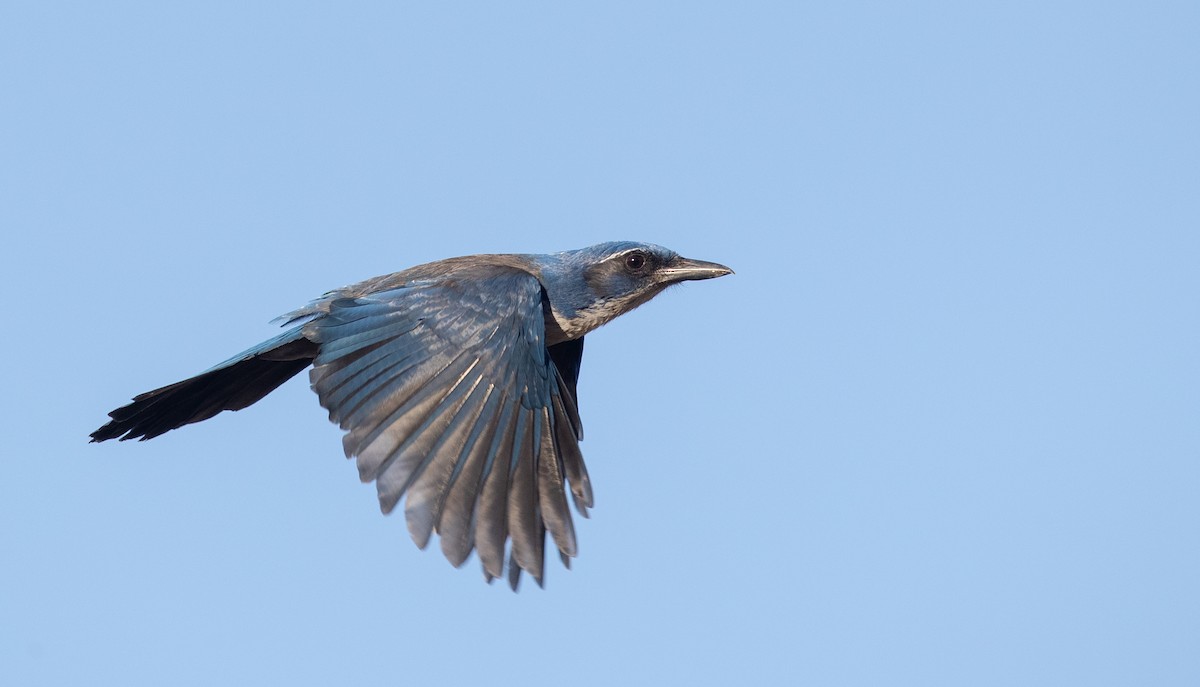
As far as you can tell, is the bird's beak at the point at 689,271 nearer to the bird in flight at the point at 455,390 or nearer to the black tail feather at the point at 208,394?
the bird in flight at the point at 455,390

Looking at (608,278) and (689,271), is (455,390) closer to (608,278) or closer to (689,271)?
(608,278)

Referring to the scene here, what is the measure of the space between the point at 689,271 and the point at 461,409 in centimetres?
384

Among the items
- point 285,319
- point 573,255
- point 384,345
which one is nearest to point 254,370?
point 285,319

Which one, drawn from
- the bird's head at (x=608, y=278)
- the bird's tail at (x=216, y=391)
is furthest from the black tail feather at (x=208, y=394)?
the bird's head at (x=608, y=278)

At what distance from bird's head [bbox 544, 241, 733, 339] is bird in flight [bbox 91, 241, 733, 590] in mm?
13

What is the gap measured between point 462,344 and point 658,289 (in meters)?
3.18

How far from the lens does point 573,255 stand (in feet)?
54.4

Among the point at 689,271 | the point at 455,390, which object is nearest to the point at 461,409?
the point at 455,390

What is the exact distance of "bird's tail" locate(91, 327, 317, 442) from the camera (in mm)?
15016

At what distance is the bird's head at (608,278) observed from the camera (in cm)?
1633

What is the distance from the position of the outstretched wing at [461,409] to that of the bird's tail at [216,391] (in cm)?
60

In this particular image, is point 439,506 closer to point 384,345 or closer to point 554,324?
point 384,345

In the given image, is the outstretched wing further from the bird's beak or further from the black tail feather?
the bird's beak

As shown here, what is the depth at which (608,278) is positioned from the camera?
16406mm
